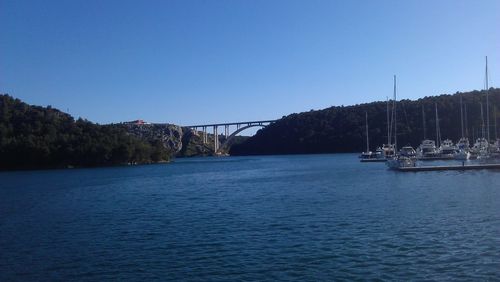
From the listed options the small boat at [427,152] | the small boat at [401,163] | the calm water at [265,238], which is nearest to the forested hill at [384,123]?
the small boat at [427,152]

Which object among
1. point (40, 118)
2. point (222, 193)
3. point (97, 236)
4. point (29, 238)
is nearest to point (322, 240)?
point (97, 236)

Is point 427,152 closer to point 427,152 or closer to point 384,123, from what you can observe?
point 427,152

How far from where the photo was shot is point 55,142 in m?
123

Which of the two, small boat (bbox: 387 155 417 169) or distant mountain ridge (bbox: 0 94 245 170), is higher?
distant mountain ridge (bbox: 0 94 245 170)

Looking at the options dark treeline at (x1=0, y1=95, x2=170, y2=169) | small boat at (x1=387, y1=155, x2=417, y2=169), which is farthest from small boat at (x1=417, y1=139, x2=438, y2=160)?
dark treeline at (x1=0, y1=95, x2=170, y2=169)

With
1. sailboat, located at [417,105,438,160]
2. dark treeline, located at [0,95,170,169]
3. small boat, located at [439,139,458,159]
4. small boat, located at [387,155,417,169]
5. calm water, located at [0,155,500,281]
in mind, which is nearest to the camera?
calm water, located at [0,155,500,281]

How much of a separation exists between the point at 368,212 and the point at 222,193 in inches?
737

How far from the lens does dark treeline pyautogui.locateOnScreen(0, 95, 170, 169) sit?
119 m

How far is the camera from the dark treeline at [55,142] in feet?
390

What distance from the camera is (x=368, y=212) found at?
27422mm

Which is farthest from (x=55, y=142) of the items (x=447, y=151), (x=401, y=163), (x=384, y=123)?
(x=384, y=123)

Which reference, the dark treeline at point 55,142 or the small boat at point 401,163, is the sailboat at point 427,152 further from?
the dark treeline at point 55,142

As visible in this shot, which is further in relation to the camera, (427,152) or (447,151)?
(427,152)

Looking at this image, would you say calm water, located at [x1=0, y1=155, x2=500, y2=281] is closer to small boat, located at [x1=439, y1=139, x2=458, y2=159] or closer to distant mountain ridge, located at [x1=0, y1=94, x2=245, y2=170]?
small boat, located at [x1=439, y1=139, x2=458, y2=159]
